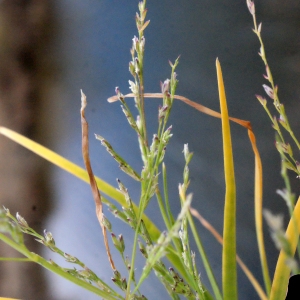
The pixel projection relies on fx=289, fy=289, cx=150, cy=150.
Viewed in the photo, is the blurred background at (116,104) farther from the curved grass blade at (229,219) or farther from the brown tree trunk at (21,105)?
the curved grass blade at (229,219)

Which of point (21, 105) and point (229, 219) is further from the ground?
point (21, 105)

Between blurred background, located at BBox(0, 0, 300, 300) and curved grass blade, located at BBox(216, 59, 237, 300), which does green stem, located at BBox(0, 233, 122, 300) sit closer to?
curved grass blade, located at BBox(216, 59, 237, 300)

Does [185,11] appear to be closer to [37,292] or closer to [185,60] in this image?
[185,60]

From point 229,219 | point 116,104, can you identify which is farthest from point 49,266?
point 116,104

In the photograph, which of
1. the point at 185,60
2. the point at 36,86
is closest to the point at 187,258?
the point at 185,60

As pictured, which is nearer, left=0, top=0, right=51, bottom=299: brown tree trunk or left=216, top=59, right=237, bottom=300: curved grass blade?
left=216, top=59, right=237, bottom=300: curved grass blade

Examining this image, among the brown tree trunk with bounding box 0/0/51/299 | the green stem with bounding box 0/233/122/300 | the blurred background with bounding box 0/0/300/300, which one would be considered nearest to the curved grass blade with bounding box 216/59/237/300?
the green stem with bounding box 0/233/122/300

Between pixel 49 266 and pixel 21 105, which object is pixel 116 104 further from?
pixel 49 266
